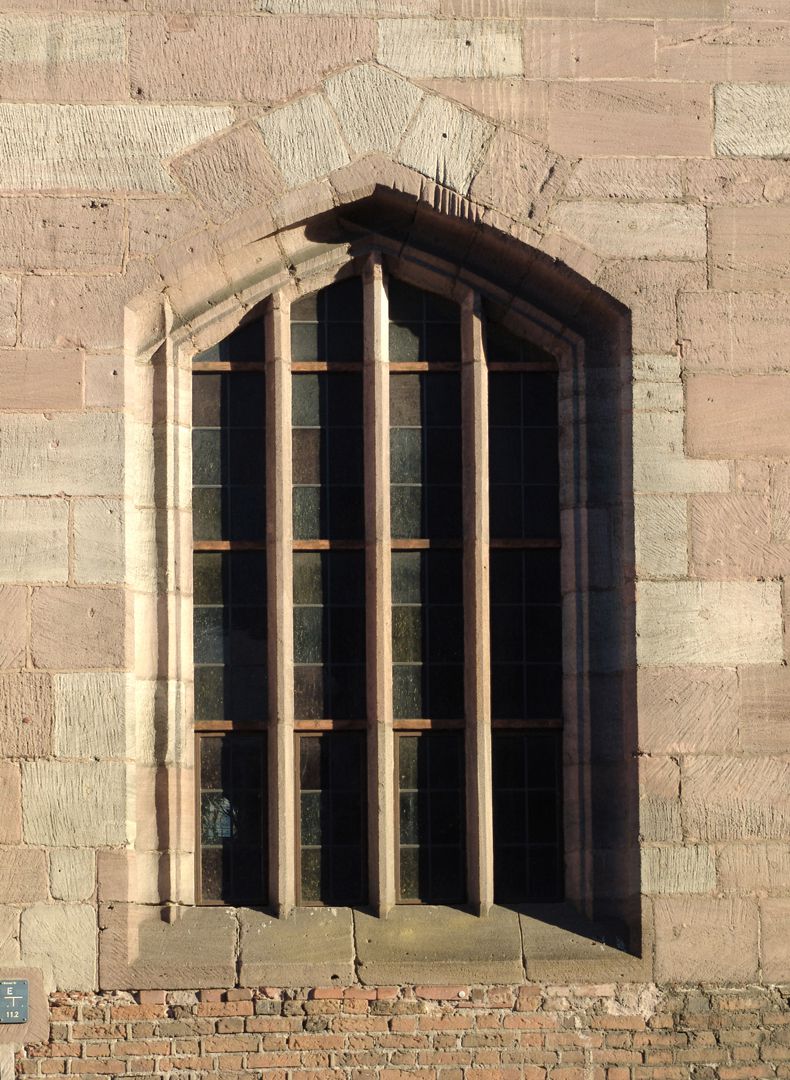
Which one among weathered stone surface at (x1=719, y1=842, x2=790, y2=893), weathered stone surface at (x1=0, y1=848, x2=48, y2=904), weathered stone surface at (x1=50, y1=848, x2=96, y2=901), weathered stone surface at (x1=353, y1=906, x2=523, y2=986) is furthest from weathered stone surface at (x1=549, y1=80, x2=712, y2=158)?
weathered stone surface at (x1=0, y1=848, x2=48, y2=904)

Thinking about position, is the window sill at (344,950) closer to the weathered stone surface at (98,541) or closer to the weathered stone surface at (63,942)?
the weathered stone surface at (63,942)

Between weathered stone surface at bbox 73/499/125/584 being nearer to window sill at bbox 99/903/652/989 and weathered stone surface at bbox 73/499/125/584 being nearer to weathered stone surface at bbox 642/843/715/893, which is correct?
window sill at bbox 99/903/652/989

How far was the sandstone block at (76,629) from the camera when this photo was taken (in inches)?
275

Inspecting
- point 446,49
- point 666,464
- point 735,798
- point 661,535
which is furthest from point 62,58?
point 735,798

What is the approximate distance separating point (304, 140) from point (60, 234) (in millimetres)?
1283

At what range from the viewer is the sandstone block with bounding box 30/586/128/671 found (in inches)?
275

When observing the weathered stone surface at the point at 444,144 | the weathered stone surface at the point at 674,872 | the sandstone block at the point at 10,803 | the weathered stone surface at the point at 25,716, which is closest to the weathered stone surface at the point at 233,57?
the weathered stone surface at the point at 444,144

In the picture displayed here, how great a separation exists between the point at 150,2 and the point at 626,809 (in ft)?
15.1

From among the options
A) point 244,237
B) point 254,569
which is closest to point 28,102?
point 244,237

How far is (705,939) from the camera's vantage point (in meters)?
7.00

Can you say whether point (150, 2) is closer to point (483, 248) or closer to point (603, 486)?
point (483, 248)

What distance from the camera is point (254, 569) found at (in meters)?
7.46

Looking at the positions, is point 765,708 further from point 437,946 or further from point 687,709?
point 437,946

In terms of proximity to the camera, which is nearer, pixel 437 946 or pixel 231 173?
pixel 437 946
